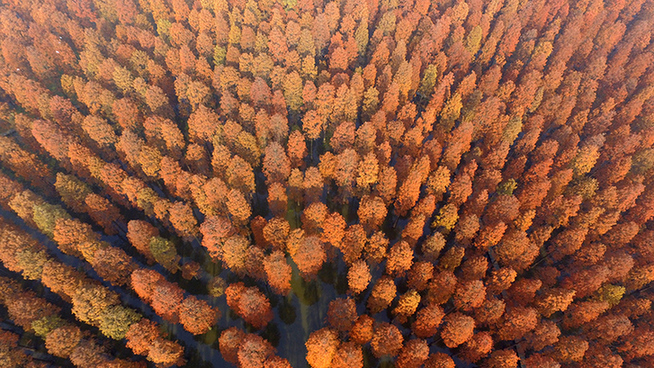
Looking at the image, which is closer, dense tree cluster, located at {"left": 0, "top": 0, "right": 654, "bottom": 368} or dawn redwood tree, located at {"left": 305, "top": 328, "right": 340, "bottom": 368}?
dawn redwood tree, located at {"left": 305, "top": 328, "right": 340, "bottom": 368}

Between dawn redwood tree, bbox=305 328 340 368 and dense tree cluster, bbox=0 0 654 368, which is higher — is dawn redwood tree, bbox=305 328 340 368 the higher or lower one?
the lower one

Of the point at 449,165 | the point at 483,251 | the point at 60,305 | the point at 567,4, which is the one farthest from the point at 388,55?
the point at 60,305

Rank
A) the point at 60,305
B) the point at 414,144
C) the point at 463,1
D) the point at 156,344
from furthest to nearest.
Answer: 1. the point at 463,1
2. the point at 414,144
3. the point at 60,305
4. the point at 156,344

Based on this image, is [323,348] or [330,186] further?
[330,186]

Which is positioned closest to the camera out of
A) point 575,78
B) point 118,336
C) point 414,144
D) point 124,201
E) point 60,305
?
point 118,336

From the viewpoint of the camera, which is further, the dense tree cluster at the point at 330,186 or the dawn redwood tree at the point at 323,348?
the dense tree cluster at the point at 330,186

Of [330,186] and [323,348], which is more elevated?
[330,186]

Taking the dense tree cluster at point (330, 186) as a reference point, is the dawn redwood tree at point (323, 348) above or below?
below

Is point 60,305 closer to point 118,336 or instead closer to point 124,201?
point 118,336
